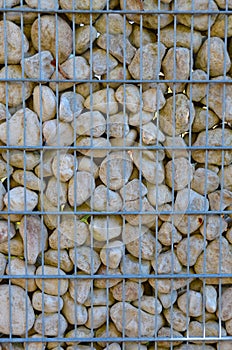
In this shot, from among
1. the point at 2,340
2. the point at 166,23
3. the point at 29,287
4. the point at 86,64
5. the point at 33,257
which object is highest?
the point at 166,23

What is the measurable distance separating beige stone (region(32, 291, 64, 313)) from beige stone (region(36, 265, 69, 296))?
18mm

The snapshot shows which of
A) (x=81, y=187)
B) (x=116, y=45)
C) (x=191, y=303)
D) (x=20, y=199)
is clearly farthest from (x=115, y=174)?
(x=191, y=303)

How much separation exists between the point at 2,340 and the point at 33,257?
1.08 feet

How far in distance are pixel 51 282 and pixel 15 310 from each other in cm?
17

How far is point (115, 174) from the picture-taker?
1.81 meters

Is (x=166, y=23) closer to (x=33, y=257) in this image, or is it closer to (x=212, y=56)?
(x=212, y=56)

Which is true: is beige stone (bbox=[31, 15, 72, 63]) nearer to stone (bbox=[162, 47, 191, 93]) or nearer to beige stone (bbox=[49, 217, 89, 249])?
stone (bbox=[162, 47, 191, 93])

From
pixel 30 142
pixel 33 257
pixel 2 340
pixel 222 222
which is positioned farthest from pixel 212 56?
pixel 2 340

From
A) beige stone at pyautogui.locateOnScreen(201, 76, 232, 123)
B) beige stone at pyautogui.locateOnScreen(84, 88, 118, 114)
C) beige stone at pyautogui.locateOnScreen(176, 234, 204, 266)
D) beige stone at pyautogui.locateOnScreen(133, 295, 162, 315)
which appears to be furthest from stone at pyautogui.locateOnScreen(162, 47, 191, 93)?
beige stone at pyautogui.locateOnScreen(133, 295, 162, 315)

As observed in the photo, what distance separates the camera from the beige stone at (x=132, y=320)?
1.86 metres

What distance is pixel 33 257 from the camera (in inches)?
72.2

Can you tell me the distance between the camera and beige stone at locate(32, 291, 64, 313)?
1847 mm

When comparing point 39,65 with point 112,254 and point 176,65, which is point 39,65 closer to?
point 176,65

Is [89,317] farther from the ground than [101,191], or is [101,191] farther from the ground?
[101,191]
